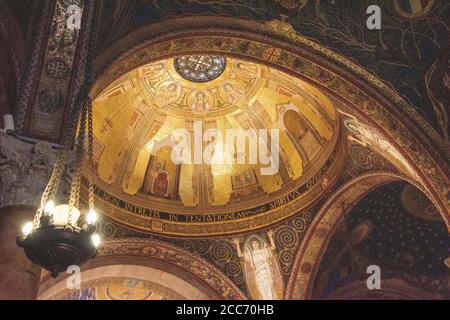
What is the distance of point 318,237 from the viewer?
39.5 feet

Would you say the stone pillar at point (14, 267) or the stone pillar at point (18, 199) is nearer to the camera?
the stone pillar at point (14, 267)

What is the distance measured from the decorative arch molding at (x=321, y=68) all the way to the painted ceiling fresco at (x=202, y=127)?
8.13ft

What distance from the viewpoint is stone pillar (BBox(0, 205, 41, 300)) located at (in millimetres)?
5387

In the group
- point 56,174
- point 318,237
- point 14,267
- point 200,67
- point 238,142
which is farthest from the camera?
point 238,142

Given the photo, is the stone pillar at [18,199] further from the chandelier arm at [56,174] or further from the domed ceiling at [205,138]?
the domed ceiling at [205,138]

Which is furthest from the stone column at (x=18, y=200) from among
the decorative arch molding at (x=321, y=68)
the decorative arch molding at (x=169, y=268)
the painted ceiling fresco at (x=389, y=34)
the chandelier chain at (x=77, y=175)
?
the decorative arch molding at (x=169, y=268)

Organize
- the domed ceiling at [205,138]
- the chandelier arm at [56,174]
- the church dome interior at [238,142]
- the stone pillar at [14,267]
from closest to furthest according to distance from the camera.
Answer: the stone pillar at [14,267] < the chandelier arm at [56,174] < the church dome interior at [238,142] < the domed ceiling at [205,138]

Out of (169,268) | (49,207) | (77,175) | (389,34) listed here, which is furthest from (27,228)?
(169,268)

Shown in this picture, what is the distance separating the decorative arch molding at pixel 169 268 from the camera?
11.8 m

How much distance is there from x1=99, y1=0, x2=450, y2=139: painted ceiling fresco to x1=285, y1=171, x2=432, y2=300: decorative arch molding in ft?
9.33

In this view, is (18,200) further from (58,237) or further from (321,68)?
(321,68)

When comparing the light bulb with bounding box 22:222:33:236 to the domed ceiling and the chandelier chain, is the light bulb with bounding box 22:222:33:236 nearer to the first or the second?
the chandelier chain

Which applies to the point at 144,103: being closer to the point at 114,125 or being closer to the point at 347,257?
the point at 114,125

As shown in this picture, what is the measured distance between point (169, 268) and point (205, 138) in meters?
2.69
